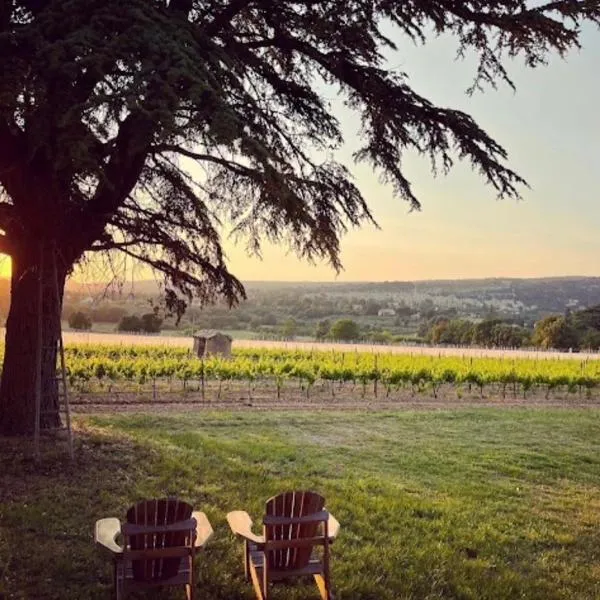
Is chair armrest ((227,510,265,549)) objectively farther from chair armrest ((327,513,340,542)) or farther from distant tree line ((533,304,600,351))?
distant tree line ((533,304,600,351))

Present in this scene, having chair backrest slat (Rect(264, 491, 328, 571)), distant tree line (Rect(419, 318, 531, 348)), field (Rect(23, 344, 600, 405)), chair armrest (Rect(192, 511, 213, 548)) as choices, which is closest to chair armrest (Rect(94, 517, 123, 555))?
chair armrest (Rect(192, 511, 213, 548))

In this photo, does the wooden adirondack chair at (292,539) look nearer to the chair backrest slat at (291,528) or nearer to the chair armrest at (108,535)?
the chair backrest slat at (291,528)

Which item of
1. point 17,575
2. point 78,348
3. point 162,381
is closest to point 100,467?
point 17,575

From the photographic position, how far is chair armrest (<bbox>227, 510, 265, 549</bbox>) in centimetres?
490

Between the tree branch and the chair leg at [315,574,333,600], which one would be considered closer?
the chair leg at [315,574,333,600]

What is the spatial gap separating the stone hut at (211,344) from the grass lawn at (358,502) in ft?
69.2

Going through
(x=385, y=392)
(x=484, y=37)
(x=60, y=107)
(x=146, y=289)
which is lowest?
(x=385, y=392)

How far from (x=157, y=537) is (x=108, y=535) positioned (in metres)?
0.56

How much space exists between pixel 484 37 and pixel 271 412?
10.9 metres

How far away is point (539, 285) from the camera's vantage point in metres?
86.9

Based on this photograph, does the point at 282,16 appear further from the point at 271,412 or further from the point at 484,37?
the point at 271,412

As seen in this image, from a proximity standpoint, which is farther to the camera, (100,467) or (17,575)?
(100,467)

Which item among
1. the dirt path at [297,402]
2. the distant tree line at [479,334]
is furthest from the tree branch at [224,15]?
the distant tree line at [479,334]

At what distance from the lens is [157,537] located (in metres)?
4.54
